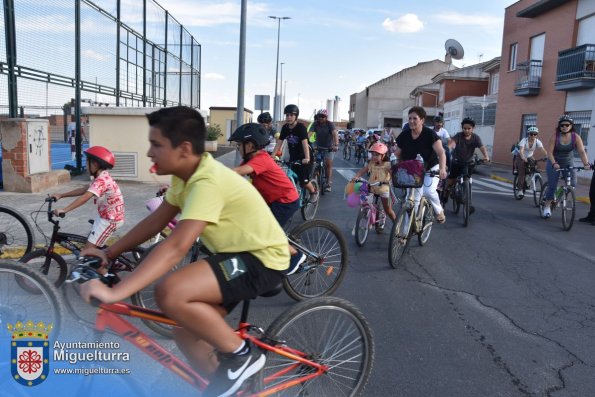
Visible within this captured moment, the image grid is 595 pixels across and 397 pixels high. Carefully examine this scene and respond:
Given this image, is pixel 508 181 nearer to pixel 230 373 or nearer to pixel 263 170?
pixel 263 170

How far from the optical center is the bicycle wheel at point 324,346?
2637 millimetres

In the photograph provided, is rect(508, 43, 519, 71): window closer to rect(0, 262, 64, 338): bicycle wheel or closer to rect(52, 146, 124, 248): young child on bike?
rect(52, 146, 124, 248): young child on bike

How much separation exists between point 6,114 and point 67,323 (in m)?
8.40

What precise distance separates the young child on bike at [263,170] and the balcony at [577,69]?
17526mm

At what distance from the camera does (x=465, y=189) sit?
29.2 ft

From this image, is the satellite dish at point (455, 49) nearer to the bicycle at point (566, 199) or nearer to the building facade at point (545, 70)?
the building facade at point (545, 70)

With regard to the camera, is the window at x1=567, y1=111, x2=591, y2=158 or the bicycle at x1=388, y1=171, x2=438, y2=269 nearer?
the bicycle at x1=388, y1=171, x2=438, y2=269

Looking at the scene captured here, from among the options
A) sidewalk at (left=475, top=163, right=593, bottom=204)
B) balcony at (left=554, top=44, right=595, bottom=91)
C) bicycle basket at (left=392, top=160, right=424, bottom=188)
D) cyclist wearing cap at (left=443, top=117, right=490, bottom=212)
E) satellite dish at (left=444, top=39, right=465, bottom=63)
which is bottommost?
sidewalk at (left=475, top=163, right=593, bottom=204)

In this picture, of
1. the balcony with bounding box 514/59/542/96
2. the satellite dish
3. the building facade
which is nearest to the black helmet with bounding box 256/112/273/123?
the building facade

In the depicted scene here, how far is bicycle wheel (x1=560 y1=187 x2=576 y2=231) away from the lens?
342 inches

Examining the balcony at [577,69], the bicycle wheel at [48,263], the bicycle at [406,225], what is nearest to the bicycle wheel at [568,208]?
the bicycle at [406,225]

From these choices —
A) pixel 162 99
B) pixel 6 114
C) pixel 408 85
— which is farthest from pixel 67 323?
pixel 408 85

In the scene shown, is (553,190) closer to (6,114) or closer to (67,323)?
(67,323)

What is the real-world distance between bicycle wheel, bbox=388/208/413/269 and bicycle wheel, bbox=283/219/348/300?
3.65 feet
